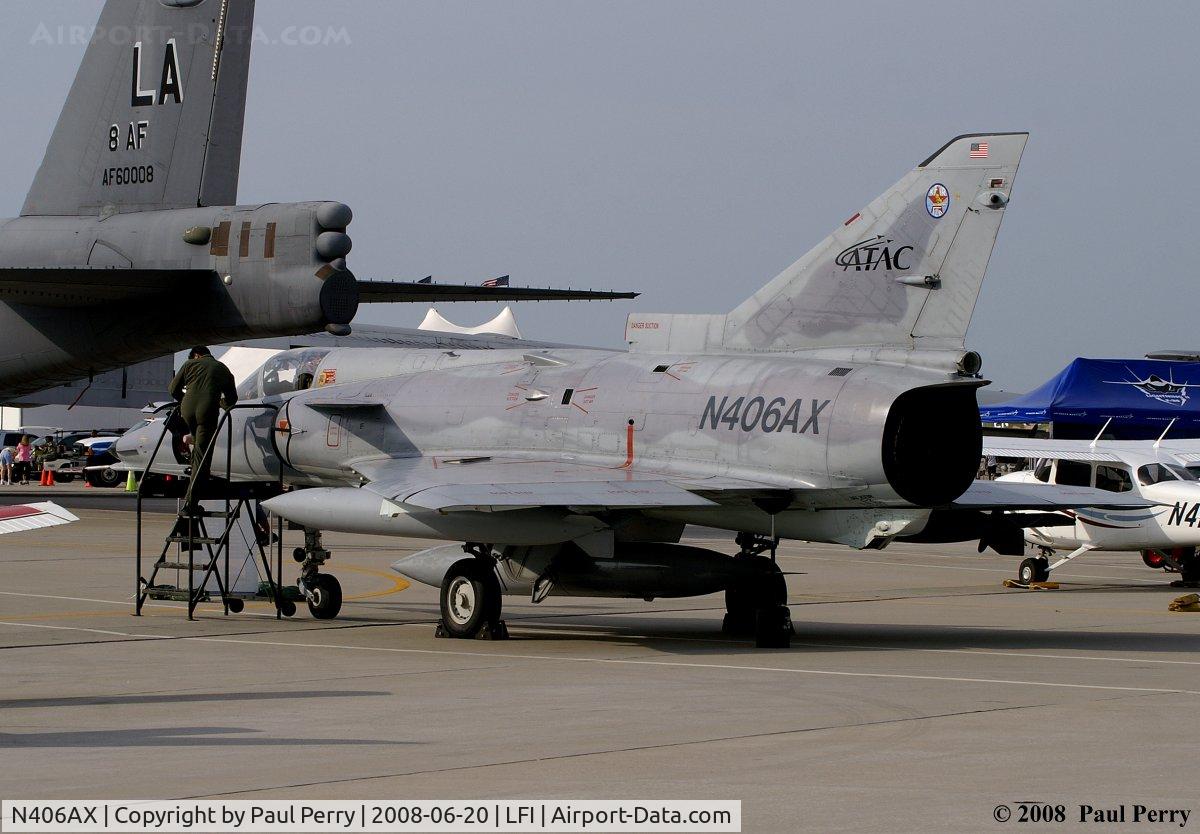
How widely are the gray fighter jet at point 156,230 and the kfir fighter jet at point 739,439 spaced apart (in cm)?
485

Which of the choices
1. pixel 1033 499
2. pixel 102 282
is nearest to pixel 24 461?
pixel 102 282

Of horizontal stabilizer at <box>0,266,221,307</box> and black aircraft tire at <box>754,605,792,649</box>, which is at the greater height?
horizontal stabilizer at <box>0,266,221,307</box>

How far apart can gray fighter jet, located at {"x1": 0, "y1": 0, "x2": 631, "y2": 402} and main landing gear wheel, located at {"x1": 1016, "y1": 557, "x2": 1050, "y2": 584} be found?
355 inches

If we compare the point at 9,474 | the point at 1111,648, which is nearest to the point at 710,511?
the point at 1111,648

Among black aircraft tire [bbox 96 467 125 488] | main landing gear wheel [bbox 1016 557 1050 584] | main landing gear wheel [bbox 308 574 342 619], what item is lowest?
main landing gear wheel [bbox 308 574 342 619]

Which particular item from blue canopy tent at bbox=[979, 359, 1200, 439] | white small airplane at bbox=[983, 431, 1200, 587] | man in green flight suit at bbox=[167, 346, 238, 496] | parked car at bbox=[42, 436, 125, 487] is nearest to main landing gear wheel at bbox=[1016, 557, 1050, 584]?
white small airplane at bbox=[983, 431, 1200, 587]

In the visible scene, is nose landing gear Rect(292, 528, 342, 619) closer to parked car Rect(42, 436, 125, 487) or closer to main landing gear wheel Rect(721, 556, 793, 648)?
main landing gear wheel Rect(721, 556, 793, 648)

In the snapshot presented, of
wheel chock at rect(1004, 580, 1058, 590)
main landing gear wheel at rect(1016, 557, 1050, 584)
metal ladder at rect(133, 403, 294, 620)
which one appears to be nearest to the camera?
metal ladder at rect(133, 403, 294, 620)

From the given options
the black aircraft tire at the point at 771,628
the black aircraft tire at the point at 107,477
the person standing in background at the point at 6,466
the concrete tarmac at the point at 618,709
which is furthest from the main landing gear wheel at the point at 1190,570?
the person standing in background at the point at 6,466

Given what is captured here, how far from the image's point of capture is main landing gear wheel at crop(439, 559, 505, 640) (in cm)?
1362

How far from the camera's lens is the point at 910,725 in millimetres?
8742

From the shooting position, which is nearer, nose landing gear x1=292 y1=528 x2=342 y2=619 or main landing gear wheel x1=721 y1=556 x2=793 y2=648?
main landing gear wheel x1=721 y1=556 x2=793 y2=648

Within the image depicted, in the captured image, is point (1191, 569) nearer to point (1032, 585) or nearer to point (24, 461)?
point (1032, 585)

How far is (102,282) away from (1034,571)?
13.4 meters
